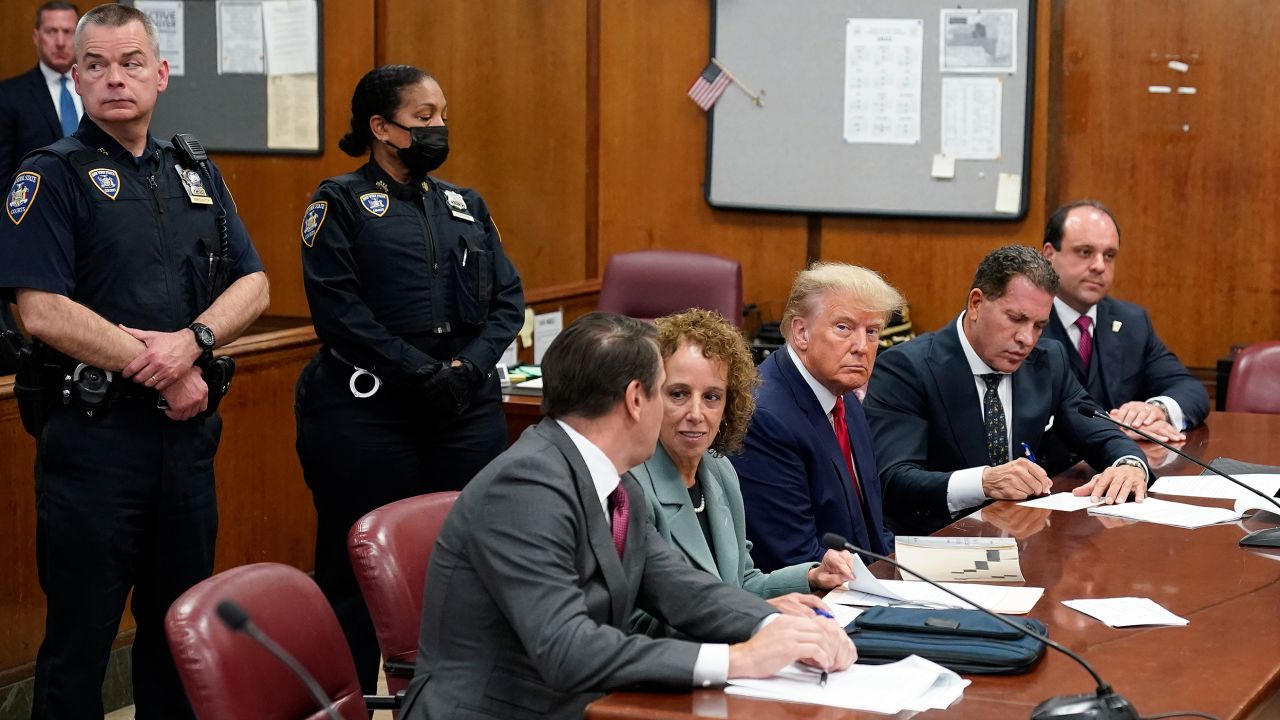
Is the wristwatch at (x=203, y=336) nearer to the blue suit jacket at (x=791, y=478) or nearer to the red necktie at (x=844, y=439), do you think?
the blue suit jacket at (x=791, y=478)

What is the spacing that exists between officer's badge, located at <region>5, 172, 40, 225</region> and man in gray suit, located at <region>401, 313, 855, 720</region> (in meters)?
1.36

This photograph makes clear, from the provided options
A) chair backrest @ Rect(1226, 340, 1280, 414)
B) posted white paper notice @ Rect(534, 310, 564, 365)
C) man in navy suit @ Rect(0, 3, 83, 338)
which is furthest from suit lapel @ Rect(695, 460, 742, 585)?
man in navy suit @ Rect(0, 3, 83, 338)

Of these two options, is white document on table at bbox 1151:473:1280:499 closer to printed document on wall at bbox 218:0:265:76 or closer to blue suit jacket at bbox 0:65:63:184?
blue suit jacket at bbox 0:65:63:184

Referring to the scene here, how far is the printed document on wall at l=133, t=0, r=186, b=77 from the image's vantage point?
7020mm

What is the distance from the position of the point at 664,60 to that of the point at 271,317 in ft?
7.25

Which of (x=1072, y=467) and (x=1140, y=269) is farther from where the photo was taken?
(x=1140, y=269)

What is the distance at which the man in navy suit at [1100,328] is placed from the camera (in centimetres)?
458

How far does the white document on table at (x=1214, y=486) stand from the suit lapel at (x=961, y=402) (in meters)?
0.44

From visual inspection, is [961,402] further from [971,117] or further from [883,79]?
[883,79]

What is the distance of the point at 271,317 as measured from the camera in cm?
710

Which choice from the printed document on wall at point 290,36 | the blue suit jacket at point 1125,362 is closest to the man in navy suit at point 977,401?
the blue suit jacket at point 1125,362

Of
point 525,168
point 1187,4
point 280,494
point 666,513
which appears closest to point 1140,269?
point 1187,4

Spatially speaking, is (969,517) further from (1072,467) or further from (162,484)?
(162,484)

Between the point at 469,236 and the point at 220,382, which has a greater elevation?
the point at 469,236
